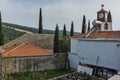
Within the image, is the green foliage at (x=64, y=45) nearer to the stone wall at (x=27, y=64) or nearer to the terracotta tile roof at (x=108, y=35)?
the terracotta tile roof at (x=108, y=35)

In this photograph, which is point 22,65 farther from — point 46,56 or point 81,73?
point 81,73

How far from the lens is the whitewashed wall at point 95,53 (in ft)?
82.1

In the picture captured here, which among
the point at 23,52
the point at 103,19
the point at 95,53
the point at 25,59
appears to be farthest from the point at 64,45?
the point at 95,53

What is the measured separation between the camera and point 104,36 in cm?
2781

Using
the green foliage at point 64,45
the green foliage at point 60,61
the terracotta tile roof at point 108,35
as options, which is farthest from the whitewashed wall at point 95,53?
the green foliage at point 64,45

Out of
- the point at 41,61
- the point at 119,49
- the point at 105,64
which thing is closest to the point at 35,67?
the point at 41,61

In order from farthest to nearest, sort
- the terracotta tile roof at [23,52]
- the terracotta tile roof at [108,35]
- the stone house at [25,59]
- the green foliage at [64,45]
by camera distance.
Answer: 1. the green foliage at [64,45]
2. the terracotta tile roof at [23,52]
3. the stone house at [25,59]
4. the terracotta tile roof at [108,35]

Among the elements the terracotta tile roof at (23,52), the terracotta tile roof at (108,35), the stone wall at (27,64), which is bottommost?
the stone wall at (27,64)

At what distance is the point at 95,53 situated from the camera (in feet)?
89.8

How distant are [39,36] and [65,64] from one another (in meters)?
16.9

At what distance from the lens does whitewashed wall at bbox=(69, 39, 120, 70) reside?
25.0 m

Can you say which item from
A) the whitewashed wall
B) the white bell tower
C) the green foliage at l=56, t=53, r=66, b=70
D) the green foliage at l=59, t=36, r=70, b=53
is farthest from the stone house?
the green foliage at l=59, t=36, r=70, b=53

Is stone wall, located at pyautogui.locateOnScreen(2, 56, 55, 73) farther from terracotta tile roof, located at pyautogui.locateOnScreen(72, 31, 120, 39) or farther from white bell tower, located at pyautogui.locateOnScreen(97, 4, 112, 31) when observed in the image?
white bell tower, located at pyautogui.locateOnScreen(97, 4, 112, 31)

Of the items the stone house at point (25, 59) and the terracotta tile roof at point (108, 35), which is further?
the stone house at point (25, 59)
